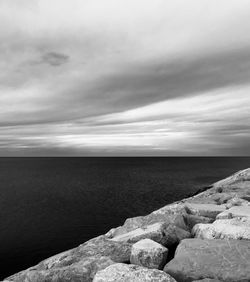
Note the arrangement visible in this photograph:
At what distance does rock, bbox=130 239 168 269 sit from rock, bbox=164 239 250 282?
434mm

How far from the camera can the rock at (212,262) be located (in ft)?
19.9

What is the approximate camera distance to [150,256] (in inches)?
274

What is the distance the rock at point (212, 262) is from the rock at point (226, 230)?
1.93 ft

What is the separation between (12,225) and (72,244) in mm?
9775

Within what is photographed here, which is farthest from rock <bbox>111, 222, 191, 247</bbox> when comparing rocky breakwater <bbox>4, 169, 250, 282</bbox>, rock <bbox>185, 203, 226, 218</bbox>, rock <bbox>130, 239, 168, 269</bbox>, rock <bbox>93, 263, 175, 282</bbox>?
rock <bbox>185, 203, 226, 218</bbox>

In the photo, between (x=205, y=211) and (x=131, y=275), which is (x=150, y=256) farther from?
(x=205, y=211)

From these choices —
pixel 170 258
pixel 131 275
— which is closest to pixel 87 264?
pixel 131 275

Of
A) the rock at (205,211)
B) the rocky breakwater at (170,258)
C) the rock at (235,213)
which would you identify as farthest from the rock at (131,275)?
the rock at (205,211)

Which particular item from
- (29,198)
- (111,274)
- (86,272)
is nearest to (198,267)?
(111,274)

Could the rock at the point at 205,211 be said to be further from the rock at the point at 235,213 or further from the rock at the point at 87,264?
the rock at the point at 87,264

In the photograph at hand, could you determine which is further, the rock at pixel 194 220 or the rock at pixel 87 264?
the rock at pixel 194 220

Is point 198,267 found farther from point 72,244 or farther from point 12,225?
point 12,225

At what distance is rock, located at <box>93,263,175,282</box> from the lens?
5.57 metres

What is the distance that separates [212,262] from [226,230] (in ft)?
6.89
